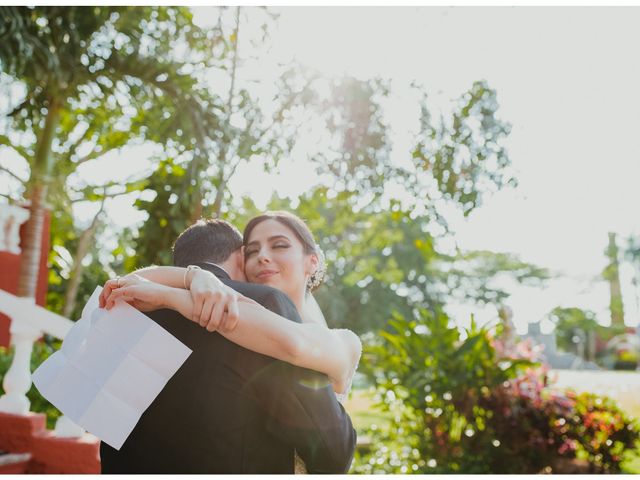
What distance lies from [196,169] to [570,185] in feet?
44.8

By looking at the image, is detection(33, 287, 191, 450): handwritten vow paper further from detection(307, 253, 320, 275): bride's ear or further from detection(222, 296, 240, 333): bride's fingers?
detection(307, 253, 320, 275): bride's ear

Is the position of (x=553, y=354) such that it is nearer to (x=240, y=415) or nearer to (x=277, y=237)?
(x=277, y=237)

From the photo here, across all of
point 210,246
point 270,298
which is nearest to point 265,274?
point 210,246

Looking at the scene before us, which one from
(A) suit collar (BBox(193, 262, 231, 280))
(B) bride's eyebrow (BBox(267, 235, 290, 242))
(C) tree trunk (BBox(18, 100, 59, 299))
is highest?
(C) tree trunk (BBox(18, 100, 59, 299))

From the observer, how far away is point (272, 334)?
4.79 ft

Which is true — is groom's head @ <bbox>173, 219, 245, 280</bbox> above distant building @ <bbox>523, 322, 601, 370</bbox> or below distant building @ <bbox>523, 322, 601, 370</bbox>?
above

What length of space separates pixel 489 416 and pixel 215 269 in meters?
5.50

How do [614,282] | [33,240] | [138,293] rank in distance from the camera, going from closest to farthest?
[138,293]
[33,240]
[614,282]

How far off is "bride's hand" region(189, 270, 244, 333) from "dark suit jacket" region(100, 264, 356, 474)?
7cm

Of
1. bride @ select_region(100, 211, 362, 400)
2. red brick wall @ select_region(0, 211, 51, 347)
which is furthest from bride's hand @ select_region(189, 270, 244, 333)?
red brick wall @ select_region(0, 211, 51, 347)

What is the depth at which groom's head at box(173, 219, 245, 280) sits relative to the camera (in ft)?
6.05

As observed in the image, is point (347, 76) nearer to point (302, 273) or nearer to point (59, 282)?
point (302, 273)

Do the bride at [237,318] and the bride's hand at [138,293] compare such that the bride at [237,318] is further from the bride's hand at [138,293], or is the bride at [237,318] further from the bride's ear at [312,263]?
the bride's ear at [312,263]

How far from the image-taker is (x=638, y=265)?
3891 cm
